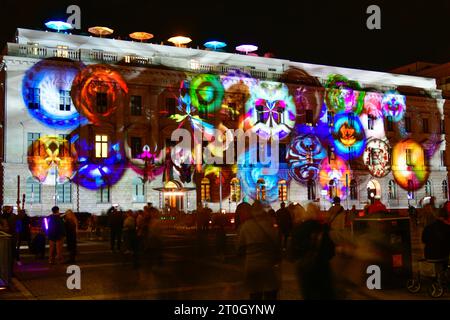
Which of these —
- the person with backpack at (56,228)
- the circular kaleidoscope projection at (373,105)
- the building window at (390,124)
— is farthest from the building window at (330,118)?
the person with backpack at (56,228)

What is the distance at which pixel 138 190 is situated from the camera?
48406 millimetres

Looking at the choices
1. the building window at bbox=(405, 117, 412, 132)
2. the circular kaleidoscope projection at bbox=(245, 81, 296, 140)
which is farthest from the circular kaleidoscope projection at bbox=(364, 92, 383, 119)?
the circular kaleidoscope projection at bbox=(245, 81, 296, 140)

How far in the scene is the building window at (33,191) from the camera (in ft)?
144

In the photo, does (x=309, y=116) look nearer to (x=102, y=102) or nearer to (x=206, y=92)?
(x=206, y=92)

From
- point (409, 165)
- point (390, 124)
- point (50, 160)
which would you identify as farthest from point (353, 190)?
point (50, 160)

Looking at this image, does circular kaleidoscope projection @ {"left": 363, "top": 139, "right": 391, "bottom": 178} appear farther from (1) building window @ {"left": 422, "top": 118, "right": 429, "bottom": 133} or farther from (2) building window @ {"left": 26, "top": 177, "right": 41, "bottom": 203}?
(2) building window @ {"left": 26, "top": 177, "right": 41, "bottom": 203}

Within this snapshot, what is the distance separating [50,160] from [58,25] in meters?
12.6

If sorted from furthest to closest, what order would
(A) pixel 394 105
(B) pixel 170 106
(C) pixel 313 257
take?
1. (A) pixel 394 105
2. (B) pixel 170 106
3. (C) pixel 313 257

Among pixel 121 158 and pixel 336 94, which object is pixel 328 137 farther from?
pixel 121 158

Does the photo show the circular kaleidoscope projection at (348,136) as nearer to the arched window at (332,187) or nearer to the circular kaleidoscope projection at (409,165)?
the arched window at (332,187)

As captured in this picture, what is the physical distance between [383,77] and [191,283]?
56.8 meters
